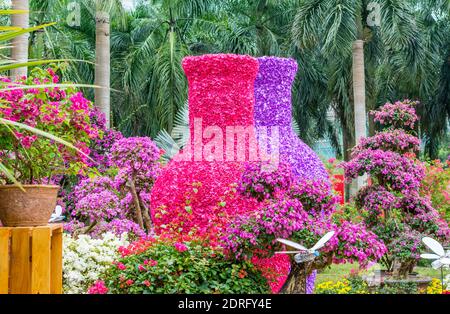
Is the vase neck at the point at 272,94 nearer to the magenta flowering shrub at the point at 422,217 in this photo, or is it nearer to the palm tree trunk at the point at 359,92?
the magenta flowering shrub at the point at 422,217

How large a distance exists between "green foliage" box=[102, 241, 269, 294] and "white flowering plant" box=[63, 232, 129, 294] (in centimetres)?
66

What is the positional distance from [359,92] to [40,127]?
1117 cm

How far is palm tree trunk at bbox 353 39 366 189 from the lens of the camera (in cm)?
1489

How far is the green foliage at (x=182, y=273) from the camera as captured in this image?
18.7 ft

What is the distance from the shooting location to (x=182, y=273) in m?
5.80

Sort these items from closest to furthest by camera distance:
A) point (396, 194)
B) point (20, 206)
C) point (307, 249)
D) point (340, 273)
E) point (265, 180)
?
point (20, 206), point (307, 249), point (265, 180), point (396, 194), point (340, 273)

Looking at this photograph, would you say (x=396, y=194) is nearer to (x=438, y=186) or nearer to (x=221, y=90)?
(x=221, y=90)

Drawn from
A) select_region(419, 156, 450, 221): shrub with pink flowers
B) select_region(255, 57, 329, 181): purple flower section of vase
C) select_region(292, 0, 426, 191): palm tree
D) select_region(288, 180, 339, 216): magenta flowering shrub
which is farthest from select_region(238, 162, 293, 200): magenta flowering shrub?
select_region(292, 0, 426, 191): palm tree

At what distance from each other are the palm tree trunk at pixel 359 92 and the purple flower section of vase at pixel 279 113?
707cm

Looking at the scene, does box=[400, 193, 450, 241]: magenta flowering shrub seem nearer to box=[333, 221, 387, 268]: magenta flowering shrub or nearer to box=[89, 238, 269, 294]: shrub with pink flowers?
box=[333, 221, 387, 268]: magenta flowering shrub

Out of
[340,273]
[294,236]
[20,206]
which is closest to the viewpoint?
[20,206]

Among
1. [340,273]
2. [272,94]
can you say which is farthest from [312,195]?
[340,273]

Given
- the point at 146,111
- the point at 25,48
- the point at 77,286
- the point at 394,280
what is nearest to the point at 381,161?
the point at 394,280

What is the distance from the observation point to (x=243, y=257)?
589cm
